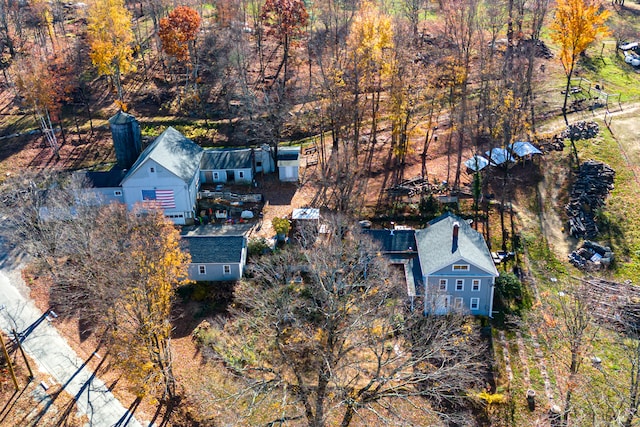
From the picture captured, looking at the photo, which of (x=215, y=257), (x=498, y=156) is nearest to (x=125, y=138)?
(x=215, y=257)


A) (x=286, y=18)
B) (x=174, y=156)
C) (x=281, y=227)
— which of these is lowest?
(x=281, y=227)

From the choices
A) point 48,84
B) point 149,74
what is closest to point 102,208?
point 48,84

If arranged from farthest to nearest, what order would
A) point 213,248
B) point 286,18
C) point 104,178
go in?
1. point 286,18
2. point 104,178
3. point 213,248

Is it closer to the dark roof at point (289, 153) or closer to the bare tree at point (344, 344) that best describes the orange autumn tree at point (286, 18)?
the dark roof at point (289, 153)

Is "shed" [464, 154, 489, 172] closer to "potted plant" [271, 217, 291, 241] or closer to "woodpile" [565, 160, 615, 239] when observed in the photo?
"woodpile" [565, 160, 615, 239]

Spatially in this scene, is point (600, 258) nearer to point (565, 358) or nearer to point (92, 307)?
point (565, 358)

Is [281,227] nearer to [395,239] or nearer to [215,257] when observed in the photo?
[215,257]
